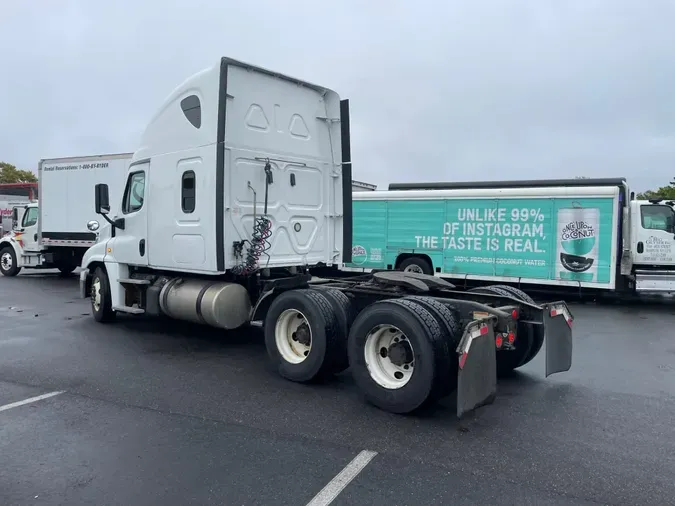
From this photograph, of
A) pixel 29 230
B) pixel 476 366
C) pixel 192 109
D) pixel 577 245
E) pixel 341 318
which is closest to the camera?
pixel 476 366

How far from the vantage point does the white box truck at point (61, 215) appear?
685 inches

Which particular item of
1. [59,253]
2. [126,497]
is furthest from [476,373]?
[59,253]

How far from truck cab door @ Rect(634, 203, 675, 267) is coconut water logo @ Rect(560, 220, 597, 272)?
127cm

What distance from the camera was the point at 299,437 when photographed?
184 inches

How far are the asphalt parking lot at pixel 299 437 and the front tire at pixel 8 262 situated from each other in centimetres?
1368

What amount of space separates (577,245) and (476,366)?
9.22 metres

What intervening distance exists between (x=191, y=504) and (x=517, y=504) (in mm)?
2059

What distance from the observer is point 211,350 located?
7.98 meters

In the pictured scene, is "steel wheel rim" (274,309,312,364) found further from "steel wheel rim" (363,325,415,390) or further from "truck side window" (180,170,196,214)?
"truck side window" (180,170,196,214)

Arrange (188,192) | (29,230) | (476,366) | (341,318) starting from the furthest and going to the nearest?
(29,230)
(188,192)
(341,318)
(476,366)

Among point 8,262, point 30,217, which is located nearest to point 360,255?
point 30,217

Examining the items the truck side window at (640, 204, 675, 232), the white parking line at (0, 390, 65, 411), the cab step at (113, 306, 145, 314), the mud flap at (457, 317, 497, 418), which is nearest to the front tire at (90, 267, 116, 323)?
the cab step at (113, 306, 145, 314)

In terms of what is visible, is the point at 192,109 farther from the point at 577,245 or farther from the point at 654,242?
the point at 654,242

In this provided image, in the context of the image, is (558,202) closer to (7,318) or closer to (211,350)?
(211,350)
